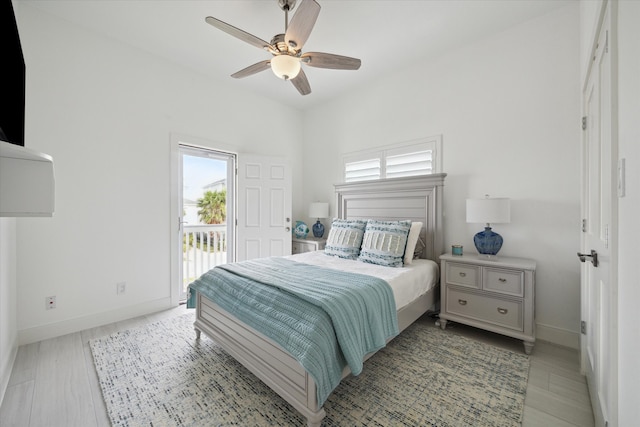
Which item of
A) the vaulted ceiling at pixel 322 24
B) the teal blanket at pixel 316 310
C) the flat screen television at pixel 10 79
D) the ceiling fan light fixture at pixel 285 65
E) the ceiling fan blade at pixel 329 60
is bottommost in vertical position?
the teal blanket at pixel 316 310

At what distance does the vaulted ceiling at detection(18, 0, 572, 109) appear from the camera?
2371mm

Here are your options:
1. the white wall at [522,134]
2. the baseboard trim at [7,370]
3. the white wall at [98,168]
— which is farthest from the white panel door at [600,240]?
the white wall at [98,168]

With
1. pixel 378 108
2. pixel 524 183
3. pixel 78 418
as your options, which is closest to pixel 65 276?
pixel 78 418

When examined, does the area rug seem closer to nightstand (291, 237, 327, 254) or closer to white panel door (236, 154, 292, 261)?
white panel door (236, 154, 292, 261)

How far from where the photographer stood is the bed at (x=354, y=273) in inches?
60.6

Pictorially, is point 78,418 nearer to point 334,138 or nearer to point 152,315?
point 152,315

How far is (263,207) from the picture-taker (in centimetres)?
414

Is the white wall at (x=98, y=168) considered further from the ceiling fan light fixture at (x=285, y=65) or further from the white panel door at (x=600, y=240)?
the white panel door at (x=600, y=240)

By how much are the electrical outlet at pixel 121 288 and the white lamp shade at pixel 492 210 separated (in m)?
3.82

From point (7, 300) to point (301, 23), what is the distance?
3.11 meters

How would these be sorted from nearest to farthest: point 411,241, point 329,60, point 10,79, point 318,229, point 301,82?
1. point 10,79
2. point 329,60
3. point 301,82
4. point 411,241
5. point 318,229

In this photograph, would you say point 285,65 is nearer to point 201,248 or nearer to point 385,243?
point 385,243

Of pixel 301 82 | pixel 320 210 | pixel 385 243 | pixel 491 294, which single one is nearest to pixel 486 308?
pixel 491 294

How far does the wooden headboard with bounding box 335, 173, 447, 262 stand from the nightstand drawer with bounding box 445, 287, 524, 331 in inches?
21.0
